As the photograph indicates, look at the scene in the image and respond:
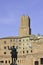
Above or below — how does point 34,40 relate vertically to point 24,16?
below

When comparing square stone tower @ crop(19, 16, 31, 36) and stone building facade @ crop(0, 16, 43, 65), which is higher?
square stone tower @ crop(19, 16, 31, 36)

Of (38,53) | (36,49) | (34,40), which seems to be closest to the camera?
(38,53)

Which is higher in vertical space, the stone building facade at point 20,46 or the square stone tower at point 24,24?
the square stone tower at point 24,24

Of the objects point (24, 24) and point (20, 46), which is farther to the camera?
point (24, 24)

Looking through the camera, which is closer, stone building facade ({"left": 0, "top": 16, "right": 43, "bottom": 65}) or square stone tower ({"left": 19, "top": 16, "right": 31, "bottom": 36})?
stone building facade ({"left": 0, "top": 16, "right": 43, "bottom": 65})

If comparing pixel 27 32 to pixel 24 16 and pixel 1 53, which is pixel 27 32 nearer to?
pixel 24 16

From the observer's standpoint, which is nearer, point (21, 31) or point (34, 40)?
point (34, 40)

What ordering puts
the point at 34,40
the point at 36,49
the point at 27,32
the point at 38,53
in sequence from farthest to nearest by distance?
1. the point at 27,32
2. the point at 34,40
3. the point at 36,49
4. the point at 38,53

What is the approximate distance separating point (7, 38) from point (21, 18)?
2029 cm

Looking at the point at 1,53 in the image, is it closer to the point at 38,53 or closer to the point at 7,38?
the point at 7,38

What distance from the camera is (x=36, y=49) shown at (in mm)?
80500

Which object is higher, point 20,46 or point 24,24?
point 24,24

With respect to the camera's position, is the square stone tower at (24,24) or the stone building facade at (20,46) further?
the square stone tower at (24,24)

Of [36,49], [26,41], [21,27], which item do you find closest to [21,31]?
[21,27]
